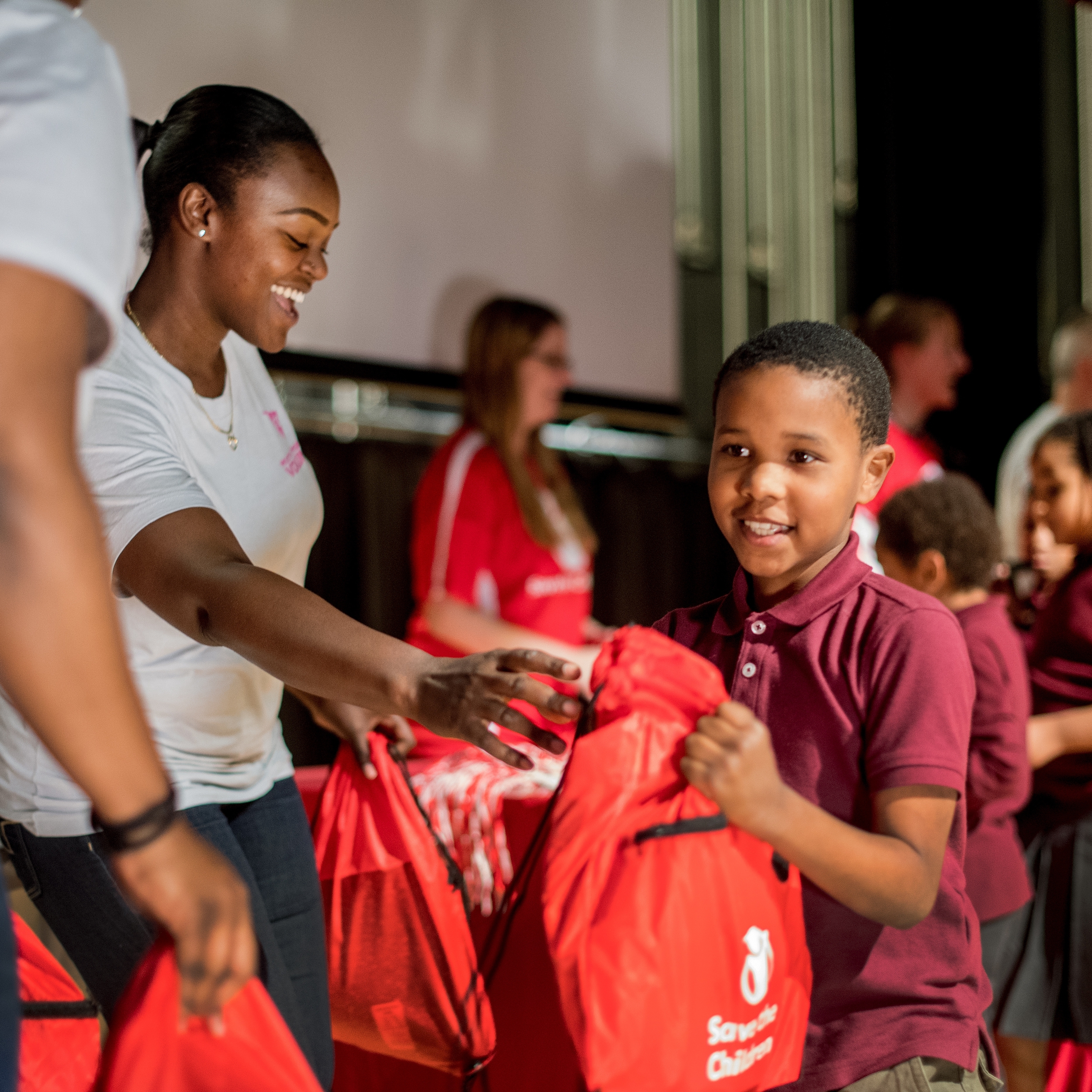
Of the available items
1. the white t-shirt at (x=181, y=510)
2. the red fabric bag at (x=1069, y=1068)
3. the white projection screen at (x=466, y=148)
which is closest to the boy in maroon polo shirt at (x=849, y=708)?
the white t-shirt at (x=181, y=510)

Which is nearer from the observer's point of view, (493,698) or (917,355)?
(493,698)

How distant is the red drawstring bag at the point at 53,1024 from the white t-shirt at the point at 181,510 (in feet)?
0.88

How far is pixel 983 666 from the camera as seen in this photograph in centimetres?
159

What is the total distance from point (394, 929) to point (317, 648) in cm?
56

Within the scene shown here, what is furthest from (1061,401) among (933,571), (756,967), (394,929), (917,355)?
(756,967)

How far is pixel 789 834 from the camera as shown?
36.4 inches

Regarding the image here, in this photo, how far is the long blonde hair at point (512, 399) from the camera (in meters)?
2.65

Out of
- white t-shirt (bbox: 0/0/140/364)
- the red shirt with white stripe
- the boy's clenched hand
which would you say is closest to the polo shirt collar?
the boy's clenched hand

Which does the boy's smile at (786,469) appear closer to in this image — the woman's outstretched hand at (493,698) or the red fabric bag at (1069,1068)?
the woman's outstretched hand at (493,698)

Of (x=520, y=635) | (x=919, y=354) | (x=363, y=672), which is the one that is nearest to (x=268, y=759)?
(x=363, y=672)

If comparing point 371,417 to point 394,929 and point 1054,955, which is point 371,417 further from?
point 1054,955

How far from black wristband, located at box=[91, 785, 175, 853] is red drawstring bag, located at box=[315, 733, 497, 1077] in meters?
0.72

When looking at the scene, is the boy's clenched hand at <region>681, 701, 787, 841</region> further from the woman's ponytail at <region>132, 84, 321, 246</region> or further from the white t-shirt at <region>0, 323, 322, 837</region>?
the woman's ponytail at <region>132, 84, 321, 246</region>

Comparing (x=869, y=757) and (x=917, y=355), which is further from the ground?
(x=917, y=355)
